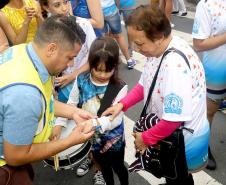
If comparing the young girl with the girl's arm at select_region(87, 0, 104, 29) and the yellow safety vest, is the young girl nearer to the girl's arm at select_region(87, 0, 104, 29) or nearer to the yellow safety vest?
the yellow safety vest

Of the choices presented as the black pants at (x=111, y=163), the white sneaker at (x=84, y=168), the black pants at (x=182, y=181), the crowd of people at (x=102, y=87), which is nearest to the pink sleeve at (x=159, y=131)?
the crowd of people at (x=102, y=87)

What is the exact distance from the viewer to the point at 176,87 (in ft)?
6.50

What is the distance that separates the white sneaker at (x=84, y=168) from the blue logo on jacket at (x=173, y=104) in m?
1.73

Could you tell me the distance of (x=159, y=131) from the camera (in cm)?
212

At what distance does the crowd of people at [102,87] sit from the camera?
182 cm

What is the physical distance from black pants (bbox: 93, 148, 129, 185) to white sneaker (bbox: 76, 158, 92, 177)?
52 centimetres

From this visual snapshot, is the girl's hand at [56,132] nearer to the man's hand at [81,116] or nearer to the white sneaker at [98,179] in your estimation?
the man's hand at [81,116]

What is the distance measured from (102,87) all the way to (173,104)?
77 cm

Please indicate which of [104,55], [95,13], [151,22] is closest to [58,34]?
[151,22]

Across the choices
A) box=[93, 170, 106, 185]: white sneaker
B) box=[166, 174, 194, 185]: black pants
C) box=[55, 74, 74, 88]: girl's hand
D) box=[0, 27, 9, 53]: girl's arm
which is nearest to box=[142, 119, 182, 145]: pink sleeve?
box=[166, 174, 194, 185]: black pants

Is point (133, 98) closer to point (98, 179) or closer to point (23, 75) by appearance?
point (23, 75)

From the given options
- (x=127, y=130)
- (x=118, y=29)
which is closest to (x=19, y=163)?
(x=127, y=130)

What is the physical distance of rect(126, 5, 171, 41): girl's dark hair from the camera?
2025 mm

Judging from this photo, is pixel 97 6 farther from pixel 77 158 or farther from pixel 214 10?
pixel 77 158
